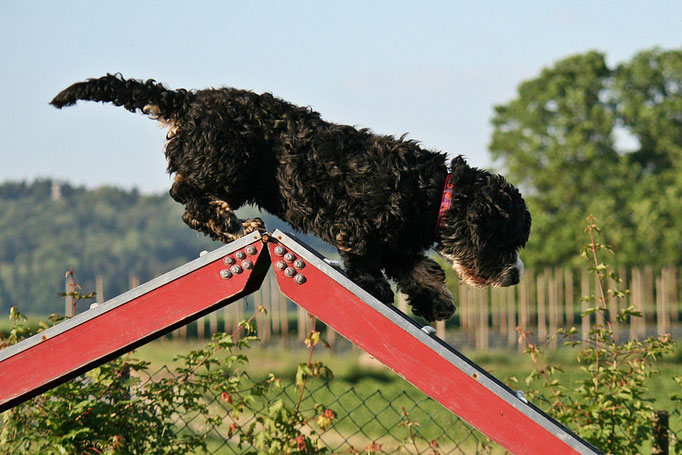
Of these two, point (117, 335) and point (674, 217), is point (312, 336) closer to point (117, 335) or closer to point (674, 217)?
point (117, 335)

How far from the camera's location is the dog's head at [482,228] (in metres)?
3.87

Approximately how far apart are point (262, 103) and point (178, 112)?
38cm

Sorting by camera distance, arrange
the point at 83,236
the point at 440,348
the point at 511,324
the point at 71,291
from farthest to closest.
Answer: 1. the point at 83,236
2. the point at 511,324
3. the point at 71,291
4. the point at 440,348

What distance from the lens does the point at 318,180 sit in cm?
381

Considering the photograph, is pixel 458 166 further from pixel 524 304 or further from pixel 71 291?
pixel 524 304

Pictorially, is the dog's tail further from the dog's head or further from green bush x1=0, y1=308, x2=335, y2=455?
the dog's head

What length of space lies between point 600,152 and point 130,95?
3674 centimetres

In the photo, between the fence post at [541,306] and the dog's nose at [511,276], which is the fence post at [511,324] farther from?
the dog's nose at [511,276]

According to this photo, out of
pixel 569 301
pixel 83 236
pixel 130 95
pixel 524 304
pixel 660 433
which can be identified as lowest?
pixel 83 236

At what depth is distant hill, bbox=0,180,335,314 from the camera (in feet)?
236

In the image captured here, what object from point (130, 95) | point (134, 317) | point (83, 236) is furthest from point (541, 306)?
point (83, 236)

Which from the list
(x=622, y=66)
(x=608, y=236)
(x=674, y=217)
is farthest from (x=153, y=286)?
(x=622, y=66)

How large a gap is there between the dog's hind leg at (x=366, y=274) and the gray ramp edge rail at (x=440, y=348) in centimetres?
35

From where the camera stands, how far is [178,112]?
3.85 m
